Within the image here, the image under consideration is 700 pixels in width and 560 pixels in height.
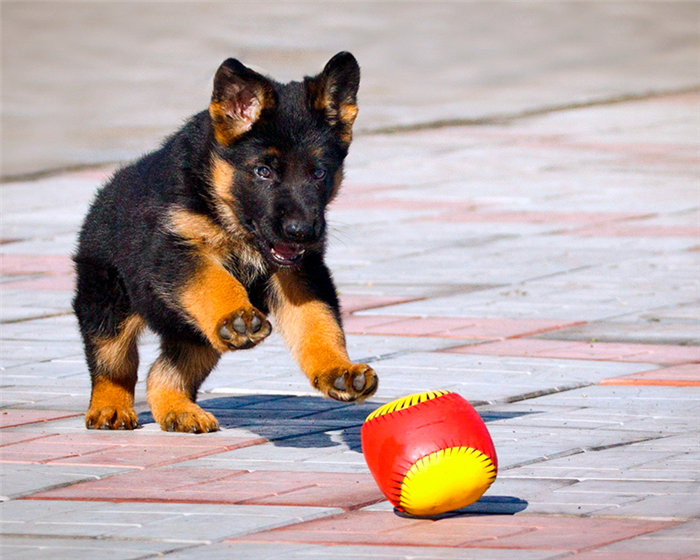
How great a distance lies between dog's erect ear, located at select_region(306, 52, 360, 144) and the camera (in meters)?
6.21

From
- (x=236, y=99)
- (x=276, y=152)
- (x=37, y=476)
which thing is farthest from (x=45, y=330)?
(x=37, y=476)

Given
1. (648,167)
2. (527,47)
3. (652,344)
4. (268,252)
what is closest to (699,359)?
(652,344)

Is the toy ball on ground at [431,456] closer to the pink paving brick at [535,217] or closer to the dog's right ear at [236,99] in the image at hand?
the dog's right ear at [236,99]

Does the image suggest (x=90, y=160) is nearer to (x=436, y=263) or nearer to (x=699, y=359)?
(x=436, y=263)

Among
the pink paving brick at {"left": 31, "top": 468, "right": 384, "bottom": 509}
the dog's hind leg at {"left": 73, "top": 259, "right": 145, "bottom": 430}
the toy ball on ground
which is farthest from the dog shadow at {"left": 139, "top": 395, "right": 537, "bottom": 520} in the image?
the toy ball on ground

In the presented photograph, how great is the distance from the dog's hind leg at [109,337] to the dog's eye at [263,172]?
1.01m

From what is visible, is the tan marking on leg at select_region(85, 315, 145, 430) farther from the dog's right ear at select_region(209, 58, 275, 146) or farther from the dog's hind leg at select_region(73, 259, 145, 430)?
the dog's right ear at select_region(209, 58, 275, 146)

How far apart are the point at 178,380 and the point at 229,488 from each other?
4.63 ft

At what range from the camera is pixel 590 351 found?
26.7 ft

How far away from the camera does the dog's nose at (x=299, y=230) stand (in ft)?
19.0

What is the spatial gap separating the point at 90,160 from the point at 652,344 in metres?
11.0

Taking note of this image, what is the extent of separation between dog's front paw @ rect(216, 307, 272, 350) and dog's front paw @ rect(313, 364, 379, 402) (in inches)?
12.3

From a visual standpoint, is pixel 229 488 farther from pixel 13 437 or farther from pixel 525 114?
pixel 525 114

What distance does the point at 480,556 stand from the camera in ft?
14.3
